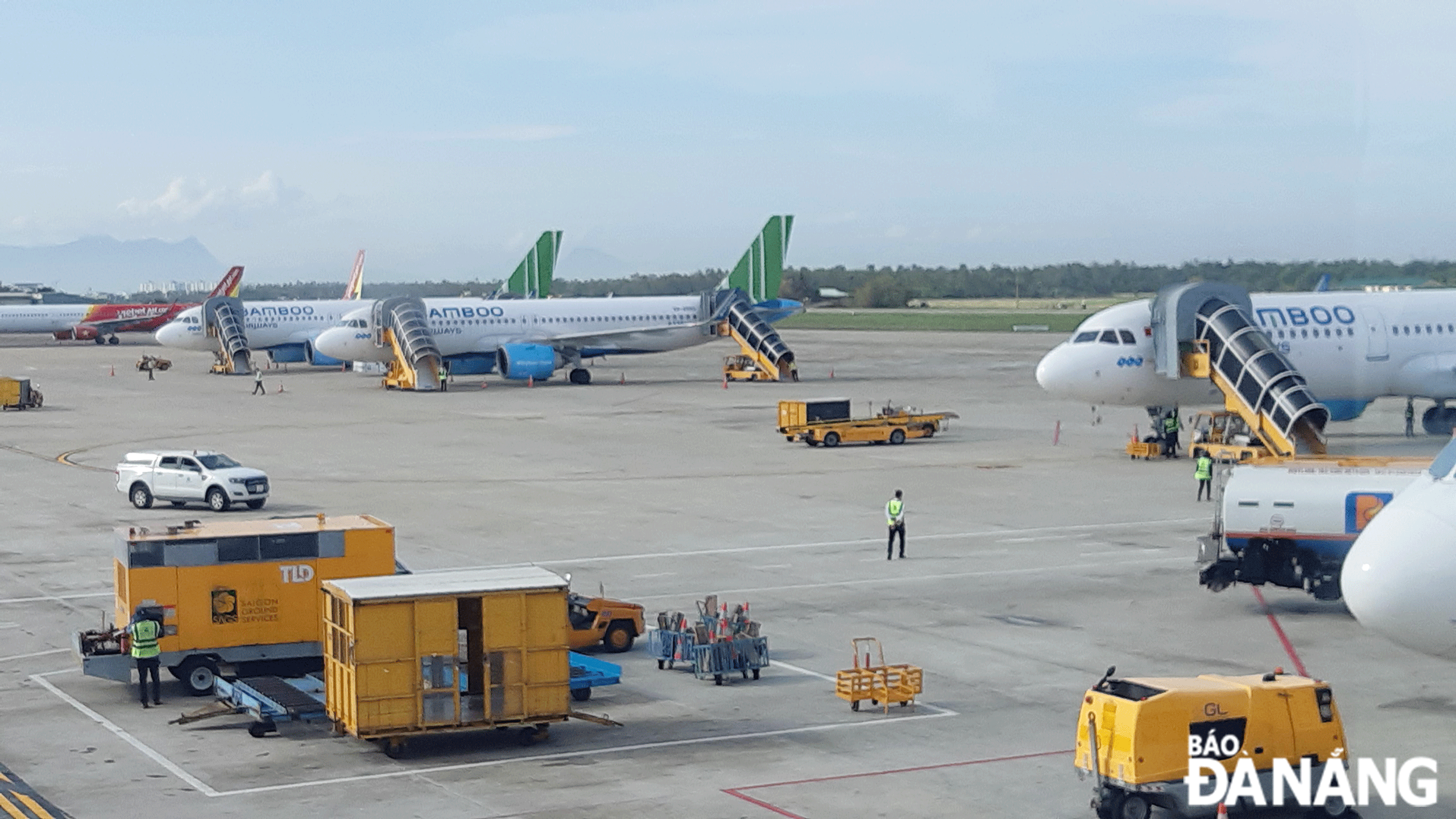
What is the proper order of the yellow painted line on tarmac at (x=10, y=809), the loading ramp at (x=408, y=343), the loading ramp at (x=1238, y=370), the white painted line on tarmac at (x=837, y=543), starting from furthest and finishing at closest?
1. the loading ramp at (x=408, y=343)
2. the loading ramp at (x=1238, y=370)
3. the white painted line on tarmac at (x=837, y=543)
4. the yellow painted line on tarmac at (x=10, y=809)

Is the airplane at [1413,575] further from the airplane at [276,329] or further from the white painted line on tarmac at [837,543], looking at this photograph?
the airplane at [276,329]

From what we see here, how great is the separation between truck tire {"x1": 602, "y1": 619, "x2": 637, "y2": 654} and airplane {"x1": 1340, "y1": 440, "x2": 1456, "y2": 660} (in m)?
15.2

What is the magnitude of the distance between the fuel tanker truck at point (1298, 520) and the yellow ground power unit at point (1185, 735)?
11.1 m

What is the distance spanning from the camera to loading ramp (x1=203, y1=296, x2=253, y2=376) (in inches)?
4134

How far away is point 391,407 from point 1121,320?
37122 mm

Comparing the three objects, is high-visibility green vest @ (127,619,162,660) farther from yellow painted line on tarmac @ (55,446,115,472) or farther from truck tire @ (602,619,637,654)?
yellow painted line on tarmac @ (55,446,115,472)

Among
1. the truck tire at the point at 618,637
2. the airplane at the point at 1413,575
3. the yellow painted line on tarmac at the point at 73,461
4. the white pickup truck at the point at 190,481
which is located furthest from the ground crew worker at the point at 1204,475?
the yellow painted line on tarmac at the point at 73,461

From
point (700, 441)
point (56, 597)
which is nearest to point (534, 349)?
point (700, 441)

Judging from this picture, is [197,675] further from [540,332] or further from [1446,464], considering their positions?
[540,332]

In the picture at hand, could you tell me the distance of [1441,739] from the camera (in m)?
22.0

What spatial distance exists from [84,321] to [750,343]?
95646 mm

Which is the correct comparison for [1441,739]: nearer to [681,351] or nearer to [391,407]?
[391,407]

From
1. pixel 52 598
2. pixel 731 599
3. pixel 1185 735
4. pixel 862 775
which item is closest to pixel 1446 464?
pixel 1185 735

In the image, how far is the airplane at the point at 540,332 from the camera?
93.1 m
